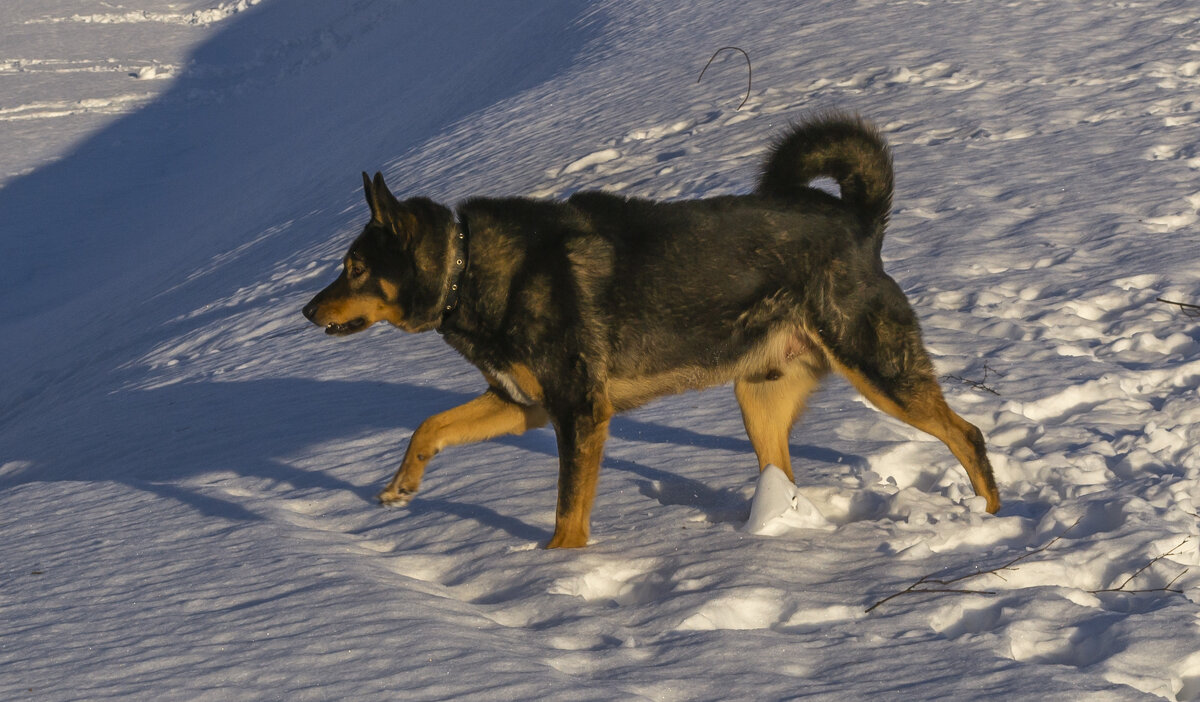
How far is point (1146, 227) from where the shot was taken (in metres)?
8.66

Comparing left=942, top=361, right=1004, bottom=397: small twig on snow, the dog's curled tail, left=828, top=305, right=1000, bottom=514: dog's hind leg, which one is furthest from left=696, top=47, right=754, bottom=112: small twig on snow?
left=828, top=305, right=1000, bottom=514: dog's hind leg

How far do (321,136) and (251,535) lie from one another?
21143 millimetres

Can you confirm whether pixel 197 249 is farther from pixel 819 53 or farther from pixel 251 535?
pixel 251 535

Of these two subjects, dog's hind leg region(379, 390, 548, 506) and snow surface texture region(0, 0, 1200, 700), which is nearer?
snow surface texture region(0, 0, 1200, 700)

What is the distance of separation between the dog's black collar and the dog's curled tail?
1472mm

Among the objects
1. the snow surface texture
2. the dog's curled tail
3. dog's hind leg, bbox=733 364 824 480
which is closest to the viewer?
the snow surface texture

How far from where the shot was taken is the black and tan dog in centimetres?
488

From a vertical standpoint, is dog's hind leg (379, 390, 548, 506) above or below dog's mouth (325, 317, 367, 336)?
below

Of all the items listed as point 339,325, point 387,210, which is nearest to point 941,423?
point 387,210

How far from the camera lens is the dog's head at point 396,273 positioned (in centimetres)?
494

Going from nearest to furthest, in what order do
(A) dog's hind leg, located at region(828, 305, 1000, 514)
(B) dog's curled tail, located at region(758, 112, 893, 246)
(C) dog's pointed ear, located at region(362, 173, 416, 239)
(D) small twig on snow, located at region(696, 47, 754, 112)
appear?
(C) dog's pointed ear, located at region(362, 173, 416, 239)
(A) dog's hind leg, located at region(828, 305, 1000, 514)
(B) dog's curled tail, located at region(758, 112, 893, 246)
(D) small twig on snow, located at region(696, 47, 754, 112)

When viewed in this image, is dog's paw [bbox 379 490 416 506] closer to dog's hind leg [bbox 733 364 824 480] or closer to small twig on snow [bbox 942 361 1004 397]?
dog's hind leg [bbox 733 364 824 480]

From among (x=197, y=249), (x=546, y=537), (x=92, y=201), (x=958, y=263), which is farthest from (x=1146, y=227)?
(x=92, y=201)

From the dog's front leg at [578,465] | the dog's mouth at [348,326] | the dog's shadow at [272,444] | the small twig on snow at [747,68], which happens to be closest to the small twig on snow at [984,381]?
the dog's shadow at [272,444]
